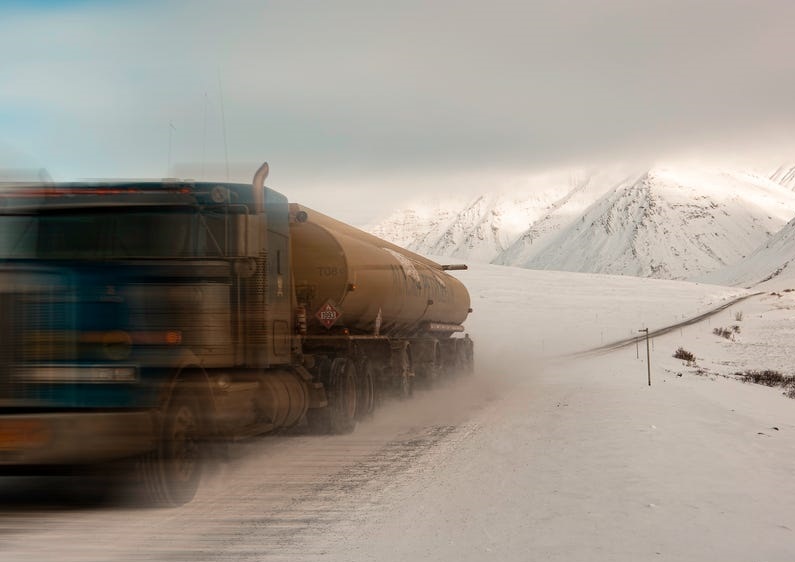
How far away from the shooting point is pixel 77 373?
7.53 metres

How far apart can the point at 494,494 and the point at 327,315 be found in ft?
18.1

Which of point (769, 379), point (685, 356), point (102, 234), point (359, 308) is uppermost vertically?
point (102, 234)

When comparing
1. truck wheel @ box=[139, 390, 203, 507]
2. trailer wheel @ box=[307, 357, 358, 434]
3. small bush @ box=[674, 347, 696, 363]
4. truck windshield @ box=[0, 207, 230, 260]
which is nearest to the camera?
truck wheel @ box=[139, 390, 203, 507]

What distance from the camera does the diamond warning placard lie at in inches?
533

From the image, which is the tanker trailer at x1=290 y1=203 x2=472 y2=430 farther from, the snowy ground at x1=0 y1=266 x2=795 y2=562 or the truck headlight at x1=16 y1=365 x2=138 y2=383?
the truck headlight at x1=16 y1=365 x2=138 y2=383

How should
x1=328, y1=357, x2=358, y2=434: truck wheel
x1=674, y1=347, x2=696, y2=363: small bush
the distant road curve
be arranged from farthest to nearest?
the distant road curve < x1=674, y1=347, x2=696, y2=363: small bush < x1=328, y1=357, x2=358, y2=434: truck wheel

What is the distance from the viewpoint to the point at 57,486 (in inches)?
376

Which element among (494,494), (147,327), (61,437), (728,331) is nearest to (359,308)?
(494,494)

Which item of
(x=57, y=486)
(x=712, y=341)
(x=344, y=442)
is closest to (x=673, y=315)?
(x=712, y=341)

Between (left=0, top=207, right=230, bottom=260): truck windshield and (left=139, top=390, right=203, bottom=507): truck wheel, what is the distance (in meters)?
1.57

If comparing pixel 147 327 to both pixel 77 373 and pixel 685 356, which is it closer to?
pixel 77 373

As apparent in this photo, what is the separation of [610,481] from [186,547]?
15.6ft

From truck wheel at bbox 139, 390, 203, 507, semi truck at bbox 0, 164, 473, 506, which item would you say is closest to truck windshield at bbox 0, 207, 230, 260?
semi truck at bbox 0, 164, 473, 506

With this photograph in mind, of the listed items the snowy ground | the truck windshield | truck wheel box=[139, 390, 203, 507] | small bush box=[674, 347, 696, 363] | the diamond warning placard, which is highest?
the truck windshield
